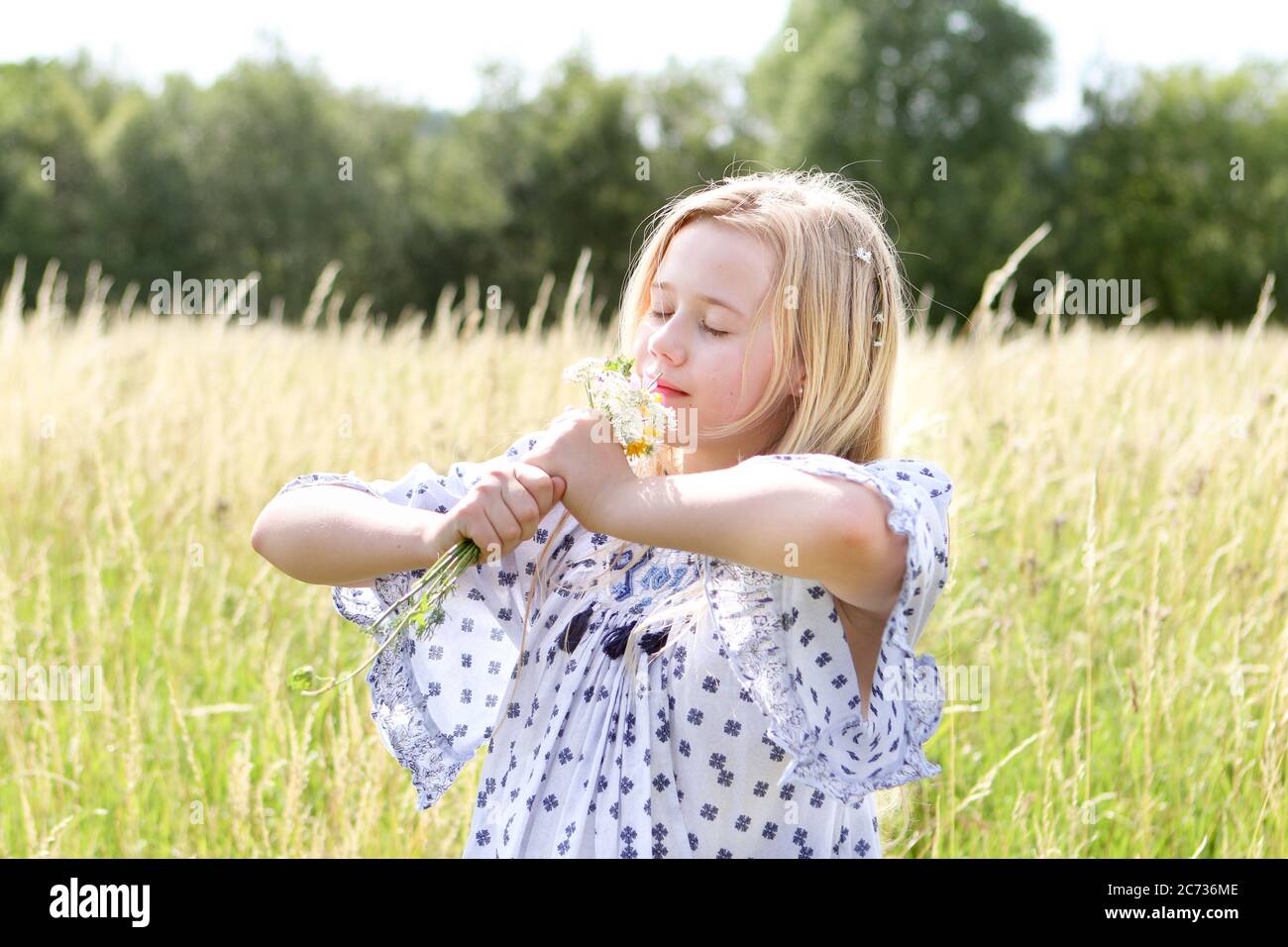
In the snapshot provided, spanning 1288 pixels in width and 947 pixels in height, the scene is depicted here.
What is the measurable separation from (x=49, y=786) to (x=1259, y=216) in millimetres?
33212

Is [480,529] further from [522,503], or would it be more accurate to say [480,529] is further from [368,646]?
[368,646]

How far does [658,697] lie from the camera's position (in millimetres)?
1482

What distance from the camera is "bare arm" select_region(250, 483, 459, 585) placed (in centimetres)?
142

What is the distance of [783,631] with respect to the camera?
1.40 m

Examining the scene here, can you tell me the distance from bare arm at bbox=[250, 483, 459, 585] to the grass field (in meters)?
0.61

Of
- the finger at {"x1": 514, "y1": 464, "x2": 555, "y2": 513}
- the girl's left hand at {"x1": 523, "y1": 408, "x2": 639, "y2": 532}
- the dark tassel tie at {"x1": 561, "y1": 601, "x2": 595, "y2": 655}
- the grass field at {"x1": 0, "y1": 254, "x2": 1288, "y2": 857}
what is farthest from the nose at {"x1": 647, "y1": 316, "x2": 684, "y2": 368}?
the grass field at {"x1": 0, "y1": 254, "x2": 1288, "y2": 857}

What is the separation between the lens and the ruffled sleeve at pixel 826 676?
4.49 ft

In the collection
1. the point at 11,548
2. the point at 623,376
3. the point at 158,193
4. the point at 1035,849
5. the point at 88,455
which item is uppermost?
the point at 158,193

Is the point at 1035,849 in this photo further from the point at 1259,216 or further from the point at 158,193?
the point at 1259,216

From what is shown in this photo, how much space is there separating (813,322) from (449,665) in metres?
0.71

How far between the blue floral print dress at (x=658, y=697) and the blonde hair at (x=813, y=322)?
1.4 inches

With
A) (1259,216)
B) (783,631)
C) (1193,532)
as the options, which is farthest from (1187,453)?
(1259,216)

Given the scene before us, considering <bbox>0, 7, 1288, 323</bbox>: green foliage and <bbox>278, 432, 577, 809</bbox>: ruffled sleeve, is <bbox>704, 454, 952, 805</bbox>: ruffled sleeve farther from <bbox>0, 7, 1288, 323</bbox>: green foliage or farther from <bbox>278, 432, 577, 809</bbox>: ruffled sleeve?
<bbox>0, 7, 1288, 323</bbox>: green foliage

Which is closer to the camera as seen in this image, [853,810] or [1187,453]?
[853,810]
